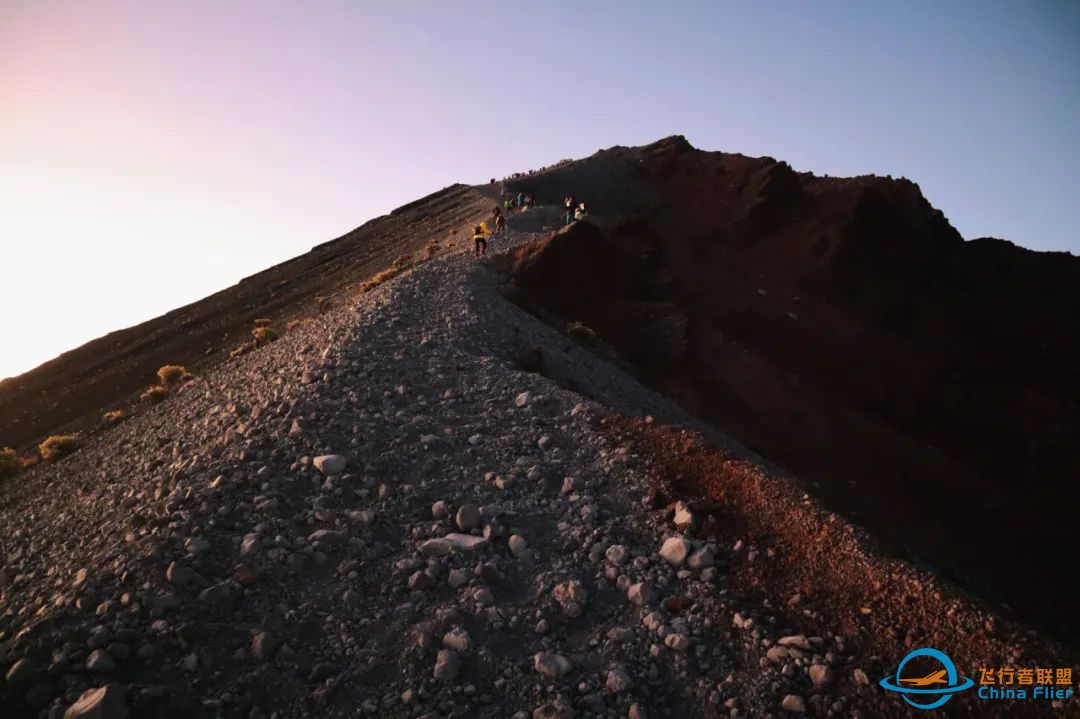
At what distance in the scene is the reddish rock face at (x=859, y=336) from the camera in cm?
2388

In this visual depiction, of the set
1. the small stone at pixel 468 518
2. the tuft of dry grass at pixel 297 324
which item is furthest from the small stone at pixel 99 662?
the tuft of dry grass at pixel 297 324

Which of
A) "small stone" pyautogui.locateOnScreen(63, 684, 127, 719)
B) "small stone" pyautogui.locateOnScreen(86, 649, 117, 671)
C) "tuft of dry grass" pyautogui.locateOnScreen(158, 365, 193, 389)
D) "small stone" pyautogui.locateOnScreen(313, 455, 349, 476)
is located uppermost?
"tuft of dry grass" pyautogui.locateOnScreen(158, 365, 193, 389)

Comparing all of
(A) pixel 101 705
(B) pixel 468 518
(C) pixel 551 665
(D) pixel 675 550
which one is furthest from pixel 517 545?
(A) pixel 101 705

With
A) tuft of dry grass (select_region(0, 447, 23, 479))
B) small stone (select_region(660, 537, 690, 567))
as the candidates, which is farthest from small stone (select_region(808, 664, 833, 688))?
tuft of dry grass (select_region(0, 447, 23, 479))

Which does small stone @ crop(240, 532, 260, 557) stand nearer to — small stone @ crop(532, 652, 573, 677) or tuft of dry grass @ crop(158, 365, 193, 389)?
small stone @ crop(532, 652, 573, 677)

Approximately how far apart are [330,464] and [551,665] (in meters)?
4.84

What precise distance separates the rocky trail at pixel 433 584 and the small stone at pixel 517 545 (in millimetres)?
141

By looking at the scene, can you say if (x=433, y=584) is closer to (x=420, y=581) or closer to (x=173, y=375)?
(x=420, y=581)

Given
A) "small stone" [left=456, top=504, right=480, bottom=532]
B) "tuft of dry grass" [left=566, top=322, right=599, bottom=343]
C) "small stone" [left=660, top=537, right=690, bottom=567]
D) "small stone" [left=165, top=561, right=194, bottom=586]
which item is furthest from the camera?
"tuft of dry grass" [left=566, top=322, right=599, bottom=343]

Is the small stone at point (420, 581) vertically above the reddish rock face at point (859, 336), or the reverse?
the small stone at point (420, 581)

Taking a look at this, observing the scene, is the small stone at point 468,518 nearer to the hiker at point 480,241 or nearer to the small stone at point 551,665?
the small stone at point 551,665

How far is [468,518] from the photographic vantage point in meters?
8.34

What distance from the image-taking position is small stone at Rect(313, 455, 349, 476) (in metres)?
9.39

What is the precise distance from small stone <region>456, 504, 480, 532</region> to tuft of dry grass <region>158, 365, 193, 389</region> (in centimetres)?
1814
